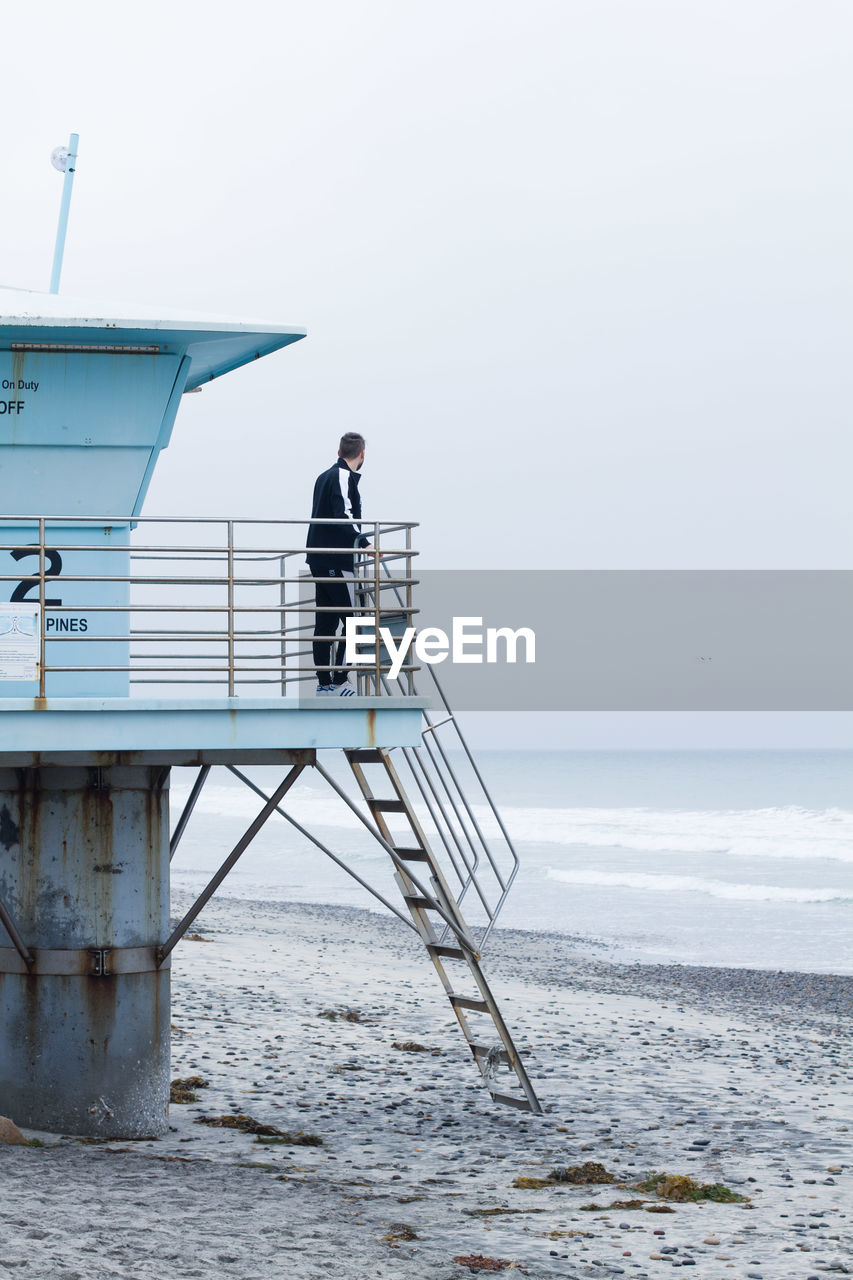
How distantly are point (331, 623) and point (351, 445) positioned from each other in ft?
4.67

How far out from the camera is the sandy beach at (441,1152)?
8406 mm

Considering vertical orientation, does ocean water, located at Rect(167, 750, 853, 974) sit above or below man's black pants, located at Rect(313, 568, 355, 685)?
below

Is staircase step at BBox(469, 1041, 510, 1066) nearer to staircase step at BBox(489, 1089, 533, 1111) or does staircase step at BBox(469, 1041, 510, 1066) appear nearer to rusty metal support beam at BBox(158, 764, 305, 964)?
staircase step at BBox(489, 1089, 533, 1111)

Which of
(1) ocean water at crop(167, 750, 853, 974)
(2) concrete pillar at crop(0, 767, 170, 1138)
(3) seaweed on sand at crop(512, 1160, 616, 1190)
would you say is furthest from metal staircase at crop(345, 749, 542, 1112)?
(1) ocean water at crop(167, 750, 853, 974)

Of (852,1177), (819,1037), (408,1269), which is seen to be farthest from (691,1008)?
(408,1269)

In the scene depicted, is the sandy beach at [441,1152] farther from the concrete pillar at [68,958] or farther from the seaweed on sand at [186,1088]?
the concrete pillar at [68,958]

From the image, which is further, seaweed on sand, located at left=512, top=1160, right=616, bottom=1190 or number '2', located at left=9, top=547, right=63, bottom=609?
number '2', located at left=9, top=547, right=63, bottom=609

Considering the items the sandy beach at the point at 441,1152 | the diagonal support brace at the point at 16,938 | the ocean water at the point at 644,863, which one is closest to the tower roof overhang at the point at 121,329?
the diagonal support brace at the point at 16,938

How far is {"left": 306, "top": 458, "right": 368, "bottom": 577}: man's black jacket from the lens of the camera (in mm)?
11016

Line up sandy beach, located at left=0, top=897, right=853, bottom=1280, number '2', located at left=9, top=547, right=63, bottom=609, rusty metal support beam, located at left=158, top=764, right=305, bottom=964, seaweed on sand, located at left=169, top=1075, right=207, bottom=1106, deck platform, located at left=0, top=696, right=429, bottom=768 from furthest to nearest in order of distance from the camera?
seaweed on sand, located at left=169, top=1075, right=207, bottom=1106, rusty metal support beam, located at left=158, top=764, right=305, bottom=964, number '2', located at left=9, top=547, right=63, bottom=609, deck platform, located at left=0, top=696, right=429, bottom=768, sandy beach, located at left=0, top=897, right=853, bottom=1280

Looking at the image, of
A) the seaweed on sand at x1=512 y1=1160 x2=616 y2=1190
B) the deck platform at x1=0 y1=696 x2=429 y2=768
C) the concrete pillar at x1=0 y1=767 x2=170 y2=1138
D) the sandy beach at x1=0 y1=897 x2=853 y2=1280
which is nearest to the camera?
the sandy beach at x1=0 y1=897 x2=853 y2=1280

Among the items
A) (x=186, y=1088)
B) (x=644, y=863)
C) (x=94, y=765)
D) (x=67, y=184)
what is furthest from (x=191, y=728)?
(x=644, y=863)

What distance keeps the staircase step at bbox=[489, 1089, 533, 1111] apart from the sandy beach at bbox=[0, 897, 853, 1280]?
0.15 meters

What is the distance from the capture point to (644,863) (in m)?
52.2
